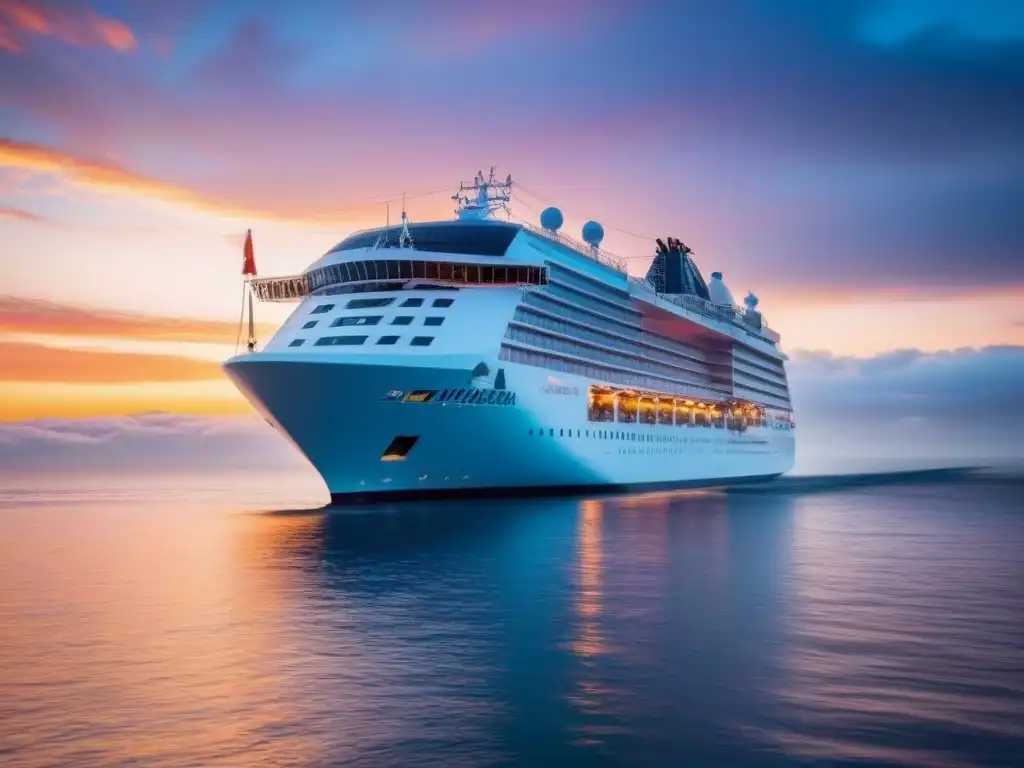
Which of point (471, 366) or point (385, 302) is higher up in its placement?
point (385, 302)

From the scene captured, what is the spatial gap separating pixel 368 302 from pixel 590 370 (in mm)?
16993

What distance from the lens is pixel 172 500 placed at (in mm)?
71812

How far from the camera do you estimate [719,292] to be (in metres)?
102

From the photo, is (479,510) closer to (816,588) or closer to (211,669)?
(816,588)

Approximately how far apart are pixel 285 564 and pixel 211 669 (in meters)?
13.2

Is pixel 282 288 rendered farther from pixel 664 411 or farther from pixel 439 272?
pixel 664 411

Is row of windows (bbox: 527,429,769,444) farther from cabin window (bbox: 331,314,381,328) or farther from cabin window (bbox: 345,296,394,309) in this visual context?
cabin window (bbox: 345,296,394,309)

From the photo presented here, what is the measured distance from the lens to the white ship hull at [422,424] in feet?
144

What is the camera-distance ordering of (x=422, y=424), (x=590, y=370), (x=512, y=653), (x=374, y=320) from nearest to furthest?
(x=512, y=653) → (x=422, y=424) → (x=374, y=320) → (x=590, y=370)

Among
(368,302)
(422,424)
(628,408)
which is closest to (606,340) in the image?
(628,408)

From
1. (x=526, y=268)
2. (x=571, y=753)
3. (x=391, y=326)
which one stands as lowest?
(x=571, y=753)

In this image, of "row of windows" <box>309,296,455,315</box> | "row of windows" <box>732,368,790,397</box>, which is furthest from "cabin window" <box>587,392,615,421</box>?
"row of windows" <box>732,368,790,397</box>

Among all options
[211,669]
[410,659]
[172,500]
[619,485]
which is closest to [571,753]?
[410,659]

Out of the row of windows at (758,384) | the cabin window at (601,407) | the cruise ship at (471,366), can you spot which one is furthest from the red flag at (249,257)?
the row of windows at (758,384)
